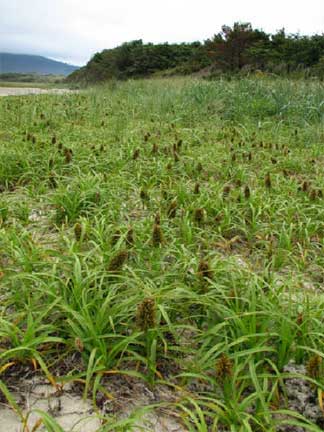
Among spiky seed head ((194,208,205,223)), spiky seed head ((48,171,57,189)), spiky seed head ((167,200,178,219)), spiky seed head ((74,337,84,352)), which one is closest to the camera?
spiky seed head ((74,337,84,352))

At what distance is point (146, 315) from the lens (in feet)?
4.79

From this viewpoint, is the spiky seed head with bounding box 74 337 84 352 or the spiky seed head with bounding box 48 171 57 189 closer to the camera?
the spiky seed head with bounding box 74 337 84 352

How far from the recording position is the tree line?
21047 mm

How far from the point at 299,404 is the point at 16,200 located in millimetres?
2366

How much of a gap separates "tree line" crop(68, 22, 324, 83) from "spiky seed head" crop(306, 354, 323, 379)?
15.1 m

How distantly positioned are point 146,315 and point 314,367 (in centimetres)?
61

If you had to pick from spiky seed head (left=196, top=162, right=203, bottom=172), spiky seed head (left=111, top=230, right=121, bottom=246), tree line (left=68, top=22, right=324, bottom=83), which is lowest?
spiky seed head (left=111, top=230, right=121, bottom=246)

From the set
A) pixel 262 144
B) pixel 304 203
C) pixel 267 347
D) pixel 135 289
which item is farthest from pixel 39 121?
pixel 267 347

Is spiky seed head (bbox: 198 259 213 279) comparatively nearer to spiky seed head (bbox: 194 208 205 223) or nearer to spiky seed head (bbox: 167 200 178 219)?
spiky seed head (bbox: 194 208 205 223)

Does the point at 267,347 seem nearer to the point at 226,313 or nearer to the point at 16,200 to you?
the point at 226,313

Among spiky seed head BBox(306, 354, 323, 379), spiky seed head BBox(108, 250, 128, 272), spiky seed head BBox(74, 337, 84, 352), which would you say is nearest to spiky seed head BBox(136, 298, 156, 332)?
spiky seed head BBox(74, 337, 84, 352)

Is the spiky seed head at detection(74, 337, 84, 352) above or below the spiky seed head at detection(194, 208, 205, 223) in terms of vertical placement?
below

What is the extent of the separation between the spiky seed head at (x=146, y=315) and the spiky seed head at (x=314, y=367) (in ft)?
1.87

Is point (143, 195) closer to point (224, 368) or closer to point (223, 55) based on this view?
point (224, 368)
